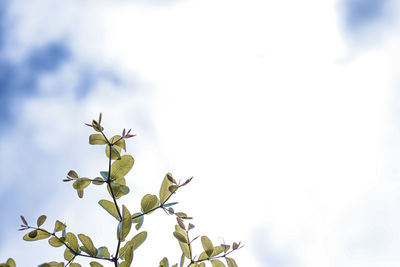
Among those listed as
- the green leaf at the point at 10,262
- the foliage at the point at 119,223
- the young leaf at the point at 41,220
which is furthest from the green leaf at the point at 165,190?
the green leaf at the point at 10,262

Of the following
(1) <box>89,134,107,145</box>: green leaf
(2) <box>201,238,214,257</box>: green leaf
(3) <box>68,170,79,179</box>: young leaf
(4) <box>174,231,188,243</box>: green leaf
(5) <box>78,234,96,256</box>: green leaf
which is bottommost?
(2) <box>201,238,214,257</box>: green leaf

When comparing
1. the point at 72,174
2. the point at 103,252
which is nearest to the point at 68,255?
the point at 103,252

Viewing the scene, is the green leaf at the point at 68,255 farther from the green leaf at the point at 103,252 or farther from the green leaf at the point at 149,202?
the green leaf at the point at 149,202

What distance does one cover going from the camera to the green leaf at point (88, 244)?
181 cm

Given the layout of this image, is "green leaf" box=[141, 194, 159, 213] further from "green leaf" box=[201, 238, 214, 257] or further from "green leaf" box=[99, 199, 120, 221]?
"green leaf" box=[201, 238, 214, 257]

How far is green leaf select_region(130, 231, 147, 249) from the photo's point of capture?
1912 millimetres

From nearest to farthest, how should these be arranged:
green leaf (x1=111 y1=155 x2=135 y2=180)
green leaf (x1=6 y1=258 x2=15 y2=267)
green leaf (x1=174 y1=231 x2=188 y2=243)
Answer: green leaf (x1=6 y1=258 x2=15 y2=267) → green leaf (x1=174 y1=231 x2=188 y2=243) → green leaf (x1=111 y1=155 x2=135 y2=180)

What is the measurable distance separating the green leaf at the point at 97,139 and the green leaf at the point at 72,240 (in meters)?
0.49

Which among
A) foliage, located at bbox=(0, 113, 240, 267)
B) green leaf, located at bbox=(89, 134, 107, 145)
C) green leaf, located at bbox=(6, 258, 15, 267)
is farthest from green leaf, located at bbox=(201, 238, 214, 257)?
green leaf, located at bbox=(6, 258, 15, 267)

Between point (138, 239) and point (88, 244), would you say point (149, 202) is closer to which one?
point (138, 239)

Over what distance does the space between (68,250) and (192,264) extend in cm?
68

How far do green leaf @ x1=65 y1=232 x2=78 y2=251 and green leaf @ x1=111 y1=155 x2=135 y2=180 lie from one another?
358 millimetres

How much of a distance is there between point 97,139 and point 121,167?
0.67ft

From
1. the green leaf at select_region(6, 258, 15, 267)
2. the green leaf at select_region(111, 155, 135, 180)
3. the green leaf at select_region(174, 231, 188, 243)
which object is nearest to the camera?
the green leaf at select_region(6, 258, 15, 267)
